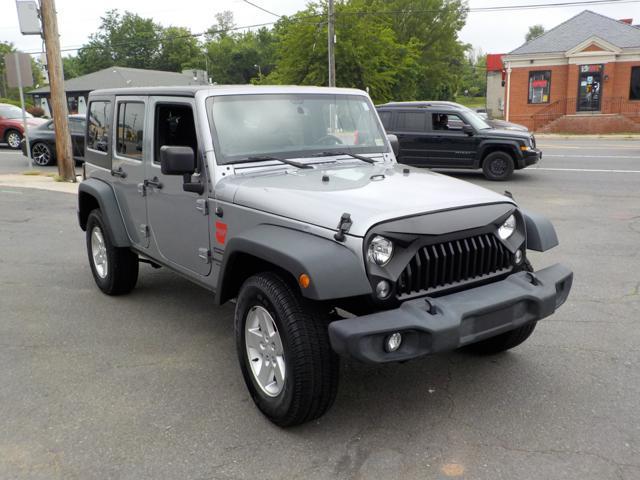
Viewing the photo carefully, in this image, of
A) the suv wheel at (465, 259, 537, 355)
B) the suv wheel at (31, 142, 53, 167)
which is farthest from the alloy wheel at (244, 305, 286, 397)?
the suv wheel at (31, 142, 53, 167)

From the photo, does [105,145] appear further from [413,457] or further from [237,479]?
[413,457]

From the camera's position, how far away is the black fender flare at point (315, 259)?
9.55ft

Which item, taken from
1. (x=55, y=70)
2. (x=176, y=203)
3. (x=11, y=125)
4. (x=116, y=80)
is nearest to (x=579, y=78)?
(x=11, y=125)

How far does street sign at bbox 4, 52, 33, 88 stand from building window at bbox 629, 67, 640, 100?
29282 mm

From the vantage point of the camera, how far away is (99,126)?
571 centimetres

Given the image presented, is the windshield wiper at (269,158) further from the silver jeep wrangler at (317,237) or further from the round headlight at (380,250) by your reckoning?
the round headlight at (380,250)

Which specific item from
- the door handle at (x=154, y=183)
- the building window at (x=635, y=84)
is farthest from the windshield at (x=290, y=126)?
the building window at (x=635, y=84)

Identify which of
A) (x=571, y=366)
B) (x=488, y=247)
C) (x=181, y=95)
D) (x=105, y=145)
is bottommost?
(x=571, y=366)

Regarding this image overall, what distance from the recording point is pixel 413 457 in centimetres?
310

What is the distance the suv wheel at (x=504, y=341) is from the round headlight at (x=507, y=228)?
735 mm

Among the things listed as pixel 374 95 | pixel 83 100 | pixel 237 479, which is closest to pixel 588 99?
pixel 374 95

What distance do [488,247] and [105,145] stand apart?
3.69m

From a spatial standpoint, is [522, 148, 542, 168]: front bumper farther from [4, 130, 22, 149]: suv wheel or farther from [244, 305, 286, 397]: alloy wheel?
[4, 130, 22, 149]: suv wheel

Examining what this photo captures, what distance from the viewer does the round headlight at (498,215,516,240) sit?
11.8 ft
